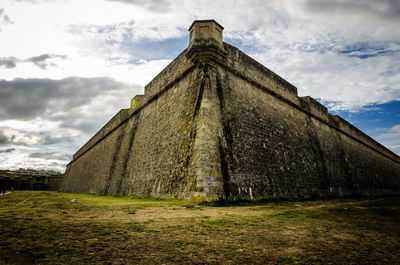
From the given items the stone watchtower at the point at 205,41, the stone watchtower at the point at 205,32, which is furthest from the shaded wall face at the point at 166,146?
the stone watchtower at the point at 205,32

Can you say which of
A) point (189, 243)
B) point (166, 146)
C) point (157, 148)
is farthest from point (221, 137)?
point (189, 243)

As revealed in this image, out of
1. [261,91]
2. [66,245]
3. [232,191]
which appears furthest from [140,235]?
[261,91]

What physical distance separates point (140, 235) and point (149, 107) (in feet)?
31.2

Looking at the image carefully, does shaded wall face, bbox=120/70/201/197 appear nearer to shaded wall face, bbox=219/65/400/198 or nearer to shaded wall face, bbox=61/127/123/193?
shaded wall face, bbox=219/65/400/198

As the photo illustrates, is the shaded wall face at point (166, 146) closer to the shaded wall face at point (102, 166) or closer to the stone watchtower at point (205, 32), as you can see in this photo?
the stone watchtower at point (205, 32)

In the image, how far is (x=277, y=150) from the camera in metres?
8.90

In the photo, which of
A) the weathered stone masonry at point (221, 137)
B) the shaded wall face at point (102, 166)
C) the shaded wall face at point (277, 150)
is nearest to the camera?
the weathered stone masonry at point (221, 137)

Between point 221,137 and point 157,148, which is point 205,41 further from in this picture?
point 157,148

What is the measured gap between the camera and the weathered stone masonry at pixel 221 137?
249 inches

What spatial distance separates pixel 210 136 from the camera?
6.27 m

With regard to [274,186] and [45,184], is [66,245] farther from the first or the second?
[45,184]

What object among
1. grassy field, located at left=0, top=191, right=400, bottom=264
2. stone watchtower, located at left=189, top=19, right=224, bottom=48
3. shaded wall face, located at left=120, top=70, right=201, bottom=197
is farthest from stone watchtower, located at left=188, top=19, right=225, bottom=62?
grassy field, located at left=0, top=191, right=400, bottom=264

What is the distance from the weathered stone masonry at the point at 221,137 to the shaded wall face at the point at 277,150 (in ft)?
0.14

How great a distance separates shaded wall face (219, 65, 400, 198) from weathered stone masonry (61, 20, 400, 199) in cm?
4
